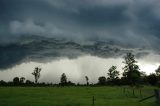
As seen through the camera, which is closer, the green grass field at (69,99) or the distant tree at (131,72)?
the green grass field at (69,99)

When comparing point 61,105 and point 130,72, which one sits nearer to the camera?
point 61,105

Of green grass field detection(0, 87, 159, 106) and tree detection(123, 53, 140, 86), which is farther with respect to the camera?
tree detection(123, 53, 140, 86)

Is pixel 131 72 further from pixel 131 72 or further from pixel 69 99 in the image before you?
pixel 69 99

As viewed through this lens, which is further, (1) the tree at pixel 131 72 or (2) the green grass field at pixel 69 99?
(1) the tree at pixel 131 72

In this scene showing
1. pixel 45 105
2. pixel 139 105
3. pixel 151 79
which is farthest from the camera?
pixel 151 79

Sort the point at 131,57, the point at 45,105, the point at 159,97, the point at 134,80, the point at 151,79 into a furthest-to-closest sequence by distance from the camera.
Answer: the point at 151,79, the point at 131,57, the point at 134,80, the point at 45,105, the point at 159,97

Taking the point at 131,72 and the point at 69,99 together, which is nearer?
the point at 69,99

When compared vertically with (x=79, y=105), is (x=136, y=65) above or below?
above

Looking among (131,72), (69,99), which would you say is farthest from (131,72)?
(69,99)

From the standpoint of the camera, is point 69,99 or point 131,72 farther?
Answer: point 131,72

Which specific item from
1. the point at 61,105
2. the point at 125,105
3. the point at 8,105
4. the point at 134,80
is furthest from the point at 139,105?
the point at 134,80

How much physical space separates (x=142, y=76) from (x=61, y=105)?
14917 cm

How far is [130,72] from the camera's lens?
173750 millimetres

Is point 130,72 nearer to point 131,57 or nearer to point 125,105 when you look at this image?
point 131,57
